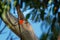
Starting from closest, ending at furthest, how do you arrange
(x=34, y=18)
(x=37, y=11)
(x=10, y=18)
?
(x=37, y=11) → (x=34, y=18) → (x=10, y=18)

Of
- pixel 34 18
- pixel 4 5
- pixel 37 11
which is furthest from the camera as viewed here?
pixel 34 18

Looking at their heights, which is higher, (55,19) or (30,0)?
(30,0)

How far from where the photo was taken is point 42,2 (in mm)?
1325

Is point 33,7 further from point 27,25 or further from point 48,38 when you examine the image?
point 27,25

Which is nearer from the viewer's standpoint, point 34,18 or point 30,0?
point 30,0

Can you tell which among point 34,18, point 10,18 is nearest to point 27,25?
point 10,18

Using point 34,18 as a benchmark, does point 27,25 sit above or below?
below

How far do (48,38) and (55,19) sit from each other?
0.12 metres

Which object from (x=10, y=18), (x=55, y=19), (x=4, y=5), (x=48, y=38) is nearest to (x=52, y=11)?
(x=55, y=19)

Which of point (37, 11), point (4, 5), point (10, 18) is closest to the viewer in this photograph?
point (4, 5)

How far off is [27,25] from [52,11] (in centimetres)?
89

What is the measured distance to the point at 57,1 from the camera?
128 centimetres

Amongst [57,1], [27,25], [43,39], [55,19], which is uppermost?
[57,1]

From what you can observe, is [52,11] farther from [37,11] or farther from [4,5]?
[4,5]
